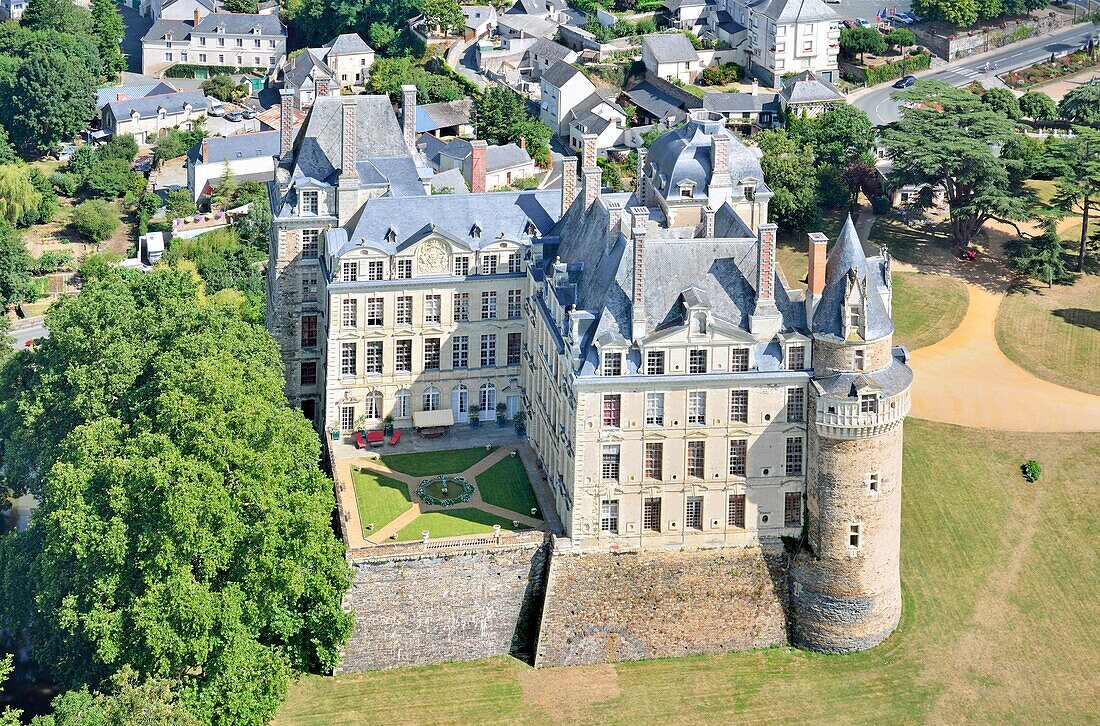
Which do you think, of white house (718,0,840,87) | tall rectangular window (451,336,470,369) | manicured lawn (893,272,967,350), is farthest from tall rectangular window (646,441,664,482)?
white house (718,0,840,87)

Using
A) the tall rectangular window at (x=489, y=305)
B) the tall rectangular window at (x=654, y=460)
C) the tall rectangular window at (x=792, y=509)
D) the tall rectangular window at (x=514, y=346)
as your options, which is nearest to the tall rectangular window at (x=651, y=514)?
the tall rectangular window at (x=654, y=460)

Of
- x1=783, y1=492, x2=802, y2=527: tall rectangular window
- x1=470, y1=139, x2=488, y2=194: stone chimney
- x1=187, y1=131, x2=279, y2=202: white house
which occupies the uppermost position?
x1=470, y1=139, x2=488, y2=194: stone chimney

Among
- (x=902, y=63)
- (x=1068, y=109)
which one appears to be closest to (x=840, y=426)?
(x=1068, y=109)

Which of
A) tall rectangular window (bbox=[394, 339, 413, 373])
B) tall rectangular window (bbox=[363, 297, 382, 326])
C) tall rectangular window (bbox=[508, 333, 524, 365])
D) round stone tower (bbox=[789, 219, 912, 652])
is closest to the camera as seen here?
round stone tower (bbox=[789, 219, 912, 652])

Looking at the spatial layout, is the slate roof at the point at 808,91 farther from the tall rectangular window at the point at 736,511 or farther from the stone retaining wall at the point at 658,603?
the stone retaining wall at the point at 658,603

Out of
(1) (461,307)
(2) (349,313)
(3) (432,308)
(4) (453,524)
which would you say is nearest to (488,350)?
(1) (461,307)

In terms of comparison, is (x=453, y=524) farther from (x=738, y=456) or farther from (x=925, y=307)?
(x=925, y=307)

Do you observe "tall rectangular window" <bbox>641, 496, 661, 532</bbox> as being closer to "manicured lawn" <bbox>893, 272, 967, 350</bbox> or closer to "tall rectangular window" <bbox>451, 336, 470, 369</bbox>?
"tall rectangular window" <bbox>451, 336, 470, 369</bbox>
